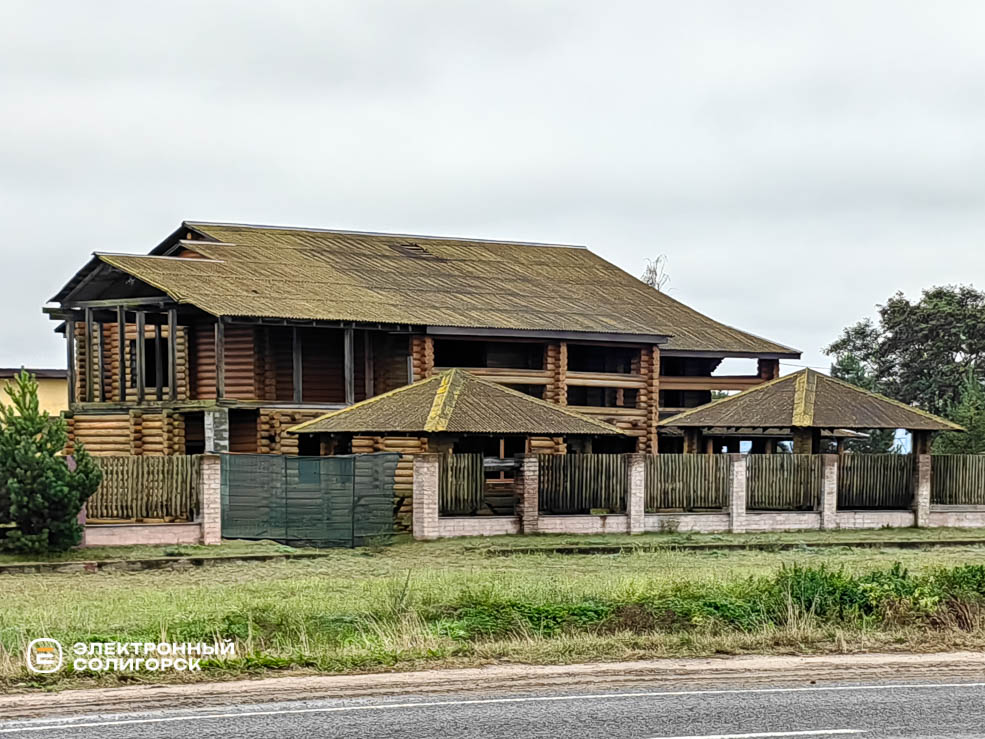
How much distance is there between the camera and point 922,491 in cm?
3812

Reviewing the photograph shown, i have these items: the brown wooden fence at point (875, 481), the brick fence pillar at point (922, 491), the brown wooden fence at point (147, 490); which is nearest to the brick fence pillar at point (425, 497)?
the brown wooden fence at point (147, 490)

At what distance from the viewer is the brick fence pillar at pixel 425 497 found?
32.0 m

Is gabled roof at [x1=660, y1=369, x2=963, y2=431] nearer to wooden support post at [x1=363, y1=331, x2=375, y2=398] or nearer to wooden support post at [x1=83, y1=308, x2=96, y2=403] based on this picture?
wooden support post at [x1=363, y1=331, x2=375, y2=398]

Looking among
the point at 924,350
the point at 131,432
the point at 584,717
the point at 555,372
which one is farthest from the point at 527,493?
the point at 924,350

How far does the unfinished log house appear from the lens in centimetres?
4038

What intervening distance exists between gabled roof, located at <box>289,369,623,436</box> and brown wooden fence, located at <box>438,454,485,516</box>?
2.27 feet

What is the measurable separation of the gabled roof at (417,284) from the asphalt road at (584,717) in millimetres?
25746

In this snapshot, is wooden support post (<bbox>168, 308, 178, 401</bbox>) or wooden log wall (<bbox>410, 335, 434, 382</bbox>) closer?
wooden support post (<bbox>168, 308, 178, 401</bbox>)

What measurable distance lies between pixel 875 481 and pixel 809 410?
102 inches

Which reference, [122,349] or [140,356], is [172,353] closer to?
[140,356]

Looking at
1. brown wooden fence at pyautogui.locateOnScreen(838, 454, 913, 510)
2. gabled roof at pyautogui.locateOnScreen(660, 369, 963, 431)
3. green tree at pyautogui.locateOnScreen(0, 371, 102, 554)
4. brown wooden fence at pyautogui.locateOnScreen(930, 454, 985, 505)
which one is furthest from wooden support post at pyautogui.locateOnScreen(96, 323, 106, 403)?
brown wooden fence at pyautogui.locateOnScreen(930, 454, 985, 505)

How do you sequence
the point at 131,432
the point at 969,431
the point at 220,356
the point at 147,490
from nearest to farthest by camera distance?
1. the point at 147,490
2. the point at 220,356
3. the point at 131,432
4. the point at 969,431
